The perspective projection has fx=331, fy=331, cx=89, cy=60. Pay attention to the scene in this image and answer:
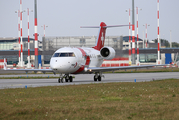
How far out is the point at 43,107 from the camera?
12250mm

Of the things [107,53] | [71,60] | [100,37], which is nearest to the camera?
[71,60]

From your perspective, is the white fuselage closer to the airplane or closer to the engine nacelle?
the airplane

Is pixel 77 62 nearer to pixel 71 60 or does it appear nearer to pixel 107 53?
pixel 71 60

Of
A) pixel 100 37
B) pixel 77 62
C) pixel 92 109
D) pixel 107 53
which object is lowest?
pixel 92 109

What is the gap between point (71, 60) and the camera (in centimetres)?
2891

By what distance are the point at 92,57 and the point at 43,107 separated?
21.8 metres

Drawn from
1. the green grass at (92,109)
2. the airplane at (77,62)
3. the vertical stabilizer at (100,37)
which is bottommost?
the green grass at (92,109)

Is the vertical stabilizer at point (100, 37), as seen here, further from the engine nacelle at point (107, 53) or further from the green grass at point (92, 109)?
the green grass at point (92, 109)

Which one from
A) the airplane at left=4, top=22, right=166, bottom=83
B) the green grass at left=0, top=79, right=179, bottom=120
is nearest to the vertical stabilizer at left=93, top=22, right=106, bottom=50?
the airplane at left=4, top=22, right=166, bottom=83

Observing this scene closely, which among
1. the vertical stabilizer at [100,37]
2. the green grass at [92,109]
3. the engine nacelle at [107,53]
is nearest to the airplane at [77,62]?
the engine nacelle at [107,53]

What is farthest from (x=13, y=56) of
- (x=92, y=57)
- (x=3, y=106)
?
(x=3, y=106)

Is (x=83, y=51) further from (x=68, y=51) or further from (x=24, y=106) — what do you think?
(x=24, y=106)

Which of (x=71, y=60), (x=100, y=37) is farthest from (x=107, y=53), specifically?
(x=71, y=60)

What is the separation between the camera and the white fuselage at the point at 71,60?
27.8 m
